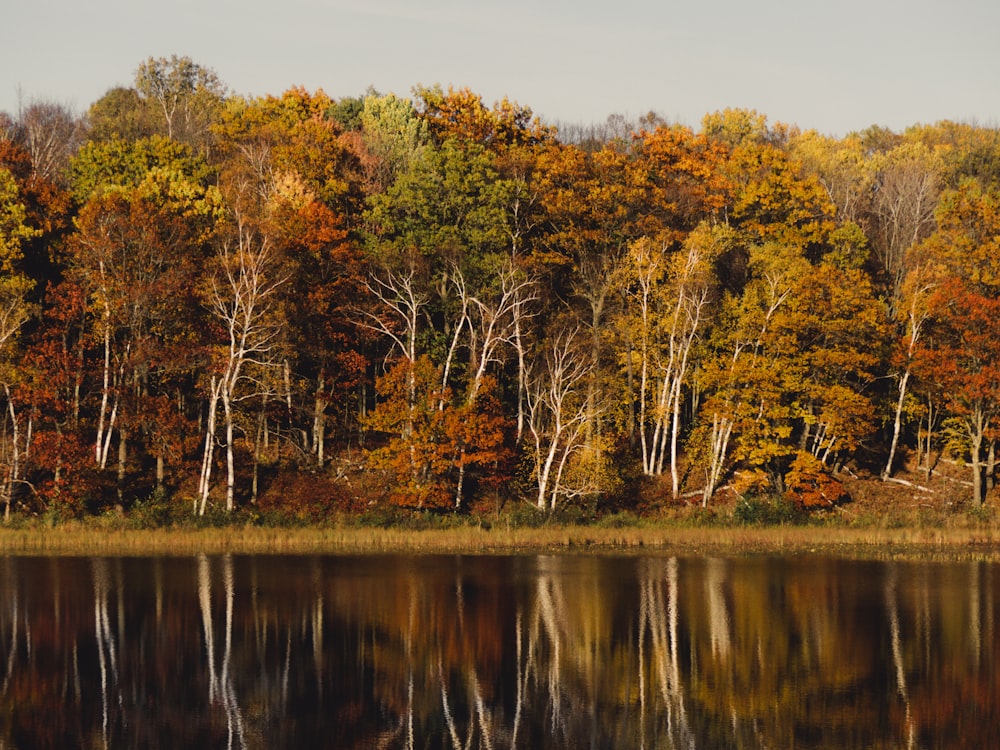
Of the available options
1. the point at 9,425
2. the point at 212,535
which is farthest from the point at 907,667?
the point at 9,425

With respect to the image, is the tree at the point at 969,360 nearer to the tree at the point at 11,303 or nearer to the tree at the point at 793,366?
the tree at the point at 793,366

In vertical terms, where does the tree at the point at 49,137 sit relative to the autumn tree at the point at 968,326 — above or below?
above

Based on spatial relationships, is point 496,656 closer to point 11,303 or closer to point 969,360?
point 11,303

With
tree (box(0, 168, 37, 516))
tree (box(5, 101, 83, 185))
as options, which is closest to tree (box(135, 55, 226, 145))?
tree (box(5, 101, 83, 185))

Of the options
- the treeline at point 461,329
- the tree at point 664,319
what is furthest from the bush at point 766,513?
the tree at point 664,319

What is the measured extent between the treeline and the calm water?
1426 cm

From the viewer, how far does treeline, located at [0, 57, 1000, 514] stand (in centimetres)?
6144

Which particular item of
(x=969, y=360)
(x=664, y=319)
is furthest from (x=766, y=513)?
(x=969, y=360)

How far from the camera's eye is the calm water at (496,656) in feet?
83.1

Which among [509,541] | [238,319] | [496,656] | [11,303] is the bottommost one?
[509,541]

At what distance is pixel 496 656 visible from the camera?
3247cm

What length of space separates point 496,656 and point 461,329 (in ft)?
131

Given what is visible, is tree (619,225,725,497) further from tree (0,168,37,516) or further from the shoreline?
tree (0,168,37,516)

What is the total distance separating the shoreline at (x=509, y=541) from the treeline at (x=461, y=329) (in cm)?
495
